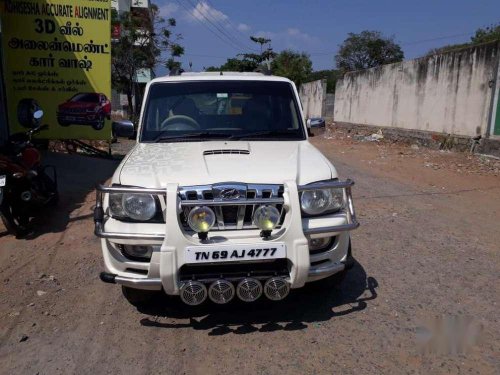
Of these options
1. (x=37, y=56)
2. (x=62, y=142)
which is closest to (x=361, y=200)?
(x=37, y=56)

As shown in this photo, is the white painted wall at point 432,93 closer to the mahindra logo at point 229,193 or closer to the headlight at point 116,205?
the mahindra logo at point 229,193

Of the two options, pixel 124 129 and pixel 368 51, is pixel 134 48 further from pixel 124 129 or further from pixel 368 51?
pixel 368 51

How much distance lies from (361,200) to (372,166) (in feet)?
14.6

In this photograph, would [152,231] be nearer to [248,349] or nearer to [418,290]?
[248,349]

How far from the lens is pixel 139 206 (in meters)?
3.02

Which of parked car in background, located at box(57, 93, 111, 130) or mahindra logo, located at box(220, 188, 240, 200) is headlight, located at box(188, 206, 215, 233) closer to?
mahindra logo, located at box(220, 188, 240, 200)

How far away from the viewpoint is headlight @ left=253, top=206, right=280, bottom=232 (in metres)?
2.90

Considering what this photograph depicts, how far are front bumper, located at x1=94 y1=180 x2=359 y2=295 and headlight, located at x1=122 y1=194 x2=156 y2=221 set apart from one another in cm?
7

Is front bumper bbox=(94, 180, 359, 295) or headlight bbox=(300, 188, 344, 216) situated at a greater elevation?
headlight bbox=(300, 188, 344, 216)

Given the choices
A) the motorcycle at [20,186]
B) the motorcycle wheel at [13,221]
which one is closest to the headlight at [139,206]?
the motorcycle at [20,186]

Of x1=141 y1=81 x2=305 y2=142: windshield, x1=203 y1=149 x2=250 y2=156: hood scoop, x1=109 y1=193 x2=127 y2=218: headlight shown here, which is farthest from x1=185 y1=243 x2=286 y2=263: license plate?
x1=141 y1=81 x2=305 y2=142: windshield

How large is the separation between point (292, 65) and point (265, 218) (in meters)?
43.8

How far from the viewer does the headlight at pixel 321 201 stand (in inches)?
122

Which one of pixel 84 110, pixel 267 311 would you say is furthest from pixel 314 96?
pixel 267 311
